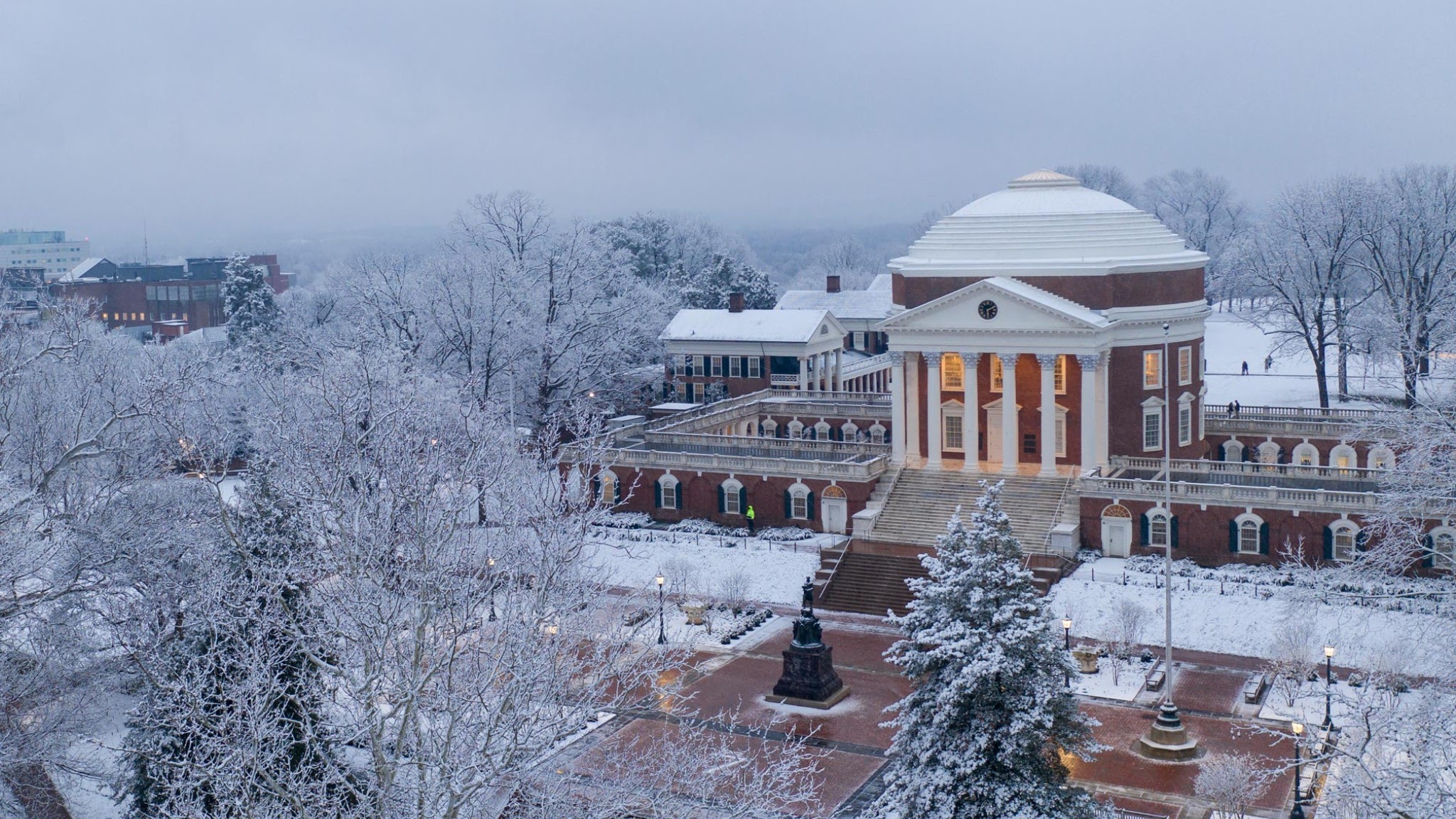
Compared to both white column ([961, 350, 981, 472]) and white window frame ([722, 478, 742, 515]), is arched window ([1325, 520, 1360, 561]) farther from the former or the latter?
white window frame ([722, 478, 742, 515])

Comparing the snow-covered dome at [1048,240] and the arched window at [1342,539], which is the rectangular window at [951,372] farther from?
the arched window at [1342,539]

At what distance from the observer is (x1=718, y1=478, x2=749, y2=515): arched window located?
5534 cm

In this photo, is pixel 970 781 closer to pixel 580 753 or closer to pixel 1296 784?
pixel 1296 784

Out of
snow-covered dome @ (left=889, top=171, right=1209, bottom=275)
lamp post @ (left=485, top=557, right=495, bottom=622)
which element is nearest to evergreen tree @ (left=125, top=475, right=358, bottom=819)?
lamp post @ (left=485, top=557, right=495, bottom=622)

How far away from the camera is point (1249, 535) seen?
1839 inches

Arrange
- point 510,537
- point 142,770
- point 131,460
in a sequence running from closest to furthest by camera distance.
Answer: point 510,537 → point 142,770 → point 131,460

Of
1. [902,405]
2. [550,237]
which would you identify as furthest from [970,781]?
[550,237]

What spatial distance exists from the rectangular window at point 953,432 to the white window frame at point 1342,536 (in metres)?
14.6

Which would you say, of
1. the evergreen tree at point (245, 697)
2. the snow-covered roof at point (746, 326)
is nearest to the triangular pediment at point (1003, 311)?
the snow-covered roof at point (746, 326)

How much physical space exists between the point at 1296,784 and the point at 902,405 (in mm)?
29286

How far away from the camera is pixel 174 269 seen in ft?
538

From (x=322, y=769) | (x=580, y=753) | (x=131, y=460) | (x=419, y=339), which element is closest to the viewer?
(x=322, y=769)

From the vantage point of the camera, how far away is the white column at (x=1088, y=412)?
2058 inches

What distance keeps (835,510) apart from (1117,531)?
33.8 feet
